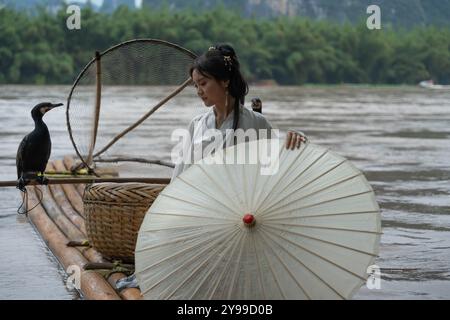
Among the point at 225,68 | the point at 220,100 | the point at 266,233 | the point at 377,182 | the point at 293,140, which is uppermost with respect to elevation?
the point at 225,68

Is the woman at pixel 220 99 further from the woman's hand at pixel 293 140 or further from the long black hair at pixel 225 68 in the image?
the woman's hand at pixel 293 140

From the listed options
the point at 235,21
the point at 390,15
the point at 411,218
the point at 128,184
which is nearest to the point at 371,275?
the point at 128,184

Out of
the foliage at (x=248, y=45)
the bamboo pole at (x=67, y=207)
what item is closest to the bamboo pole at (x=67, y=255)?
the bamboo pole at (x=67, y=207)

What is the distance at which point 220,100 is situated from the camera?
14.2 feet

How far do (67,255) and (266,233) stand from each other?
2.20m

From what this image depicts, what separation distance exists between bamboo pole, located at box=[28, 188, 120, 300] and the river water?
0.07 m

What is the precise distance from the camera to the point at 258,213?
4.00 metres

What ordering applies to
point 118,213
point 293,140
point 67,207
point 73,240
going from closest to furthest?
point 293,140, point 118,213, point 73,240, point 67,207

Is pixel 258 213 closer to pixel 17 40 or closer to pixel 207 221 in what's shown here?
pixel 207 221

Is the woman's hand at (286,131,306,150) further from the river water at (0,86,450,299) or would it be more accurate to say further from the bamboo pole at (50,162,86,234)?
the bamboo pole at (50,162,86,234)

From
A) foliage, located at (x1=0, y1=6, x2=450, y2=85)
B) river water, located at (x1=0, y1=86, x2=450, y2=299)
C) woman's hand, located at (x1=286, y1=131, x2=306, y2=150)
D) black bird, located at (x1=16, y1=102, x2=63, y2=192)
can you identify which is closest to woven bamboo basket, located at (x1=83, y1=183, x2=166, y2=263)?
river water, located at (x1=0, y1=86, x2=450, y2=299)

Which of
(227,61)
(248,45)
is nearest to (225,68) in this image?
(227,61)

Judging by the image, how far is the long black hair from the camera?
4.27 m

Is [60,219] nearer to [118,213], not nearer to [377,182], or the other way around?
[118,213]
